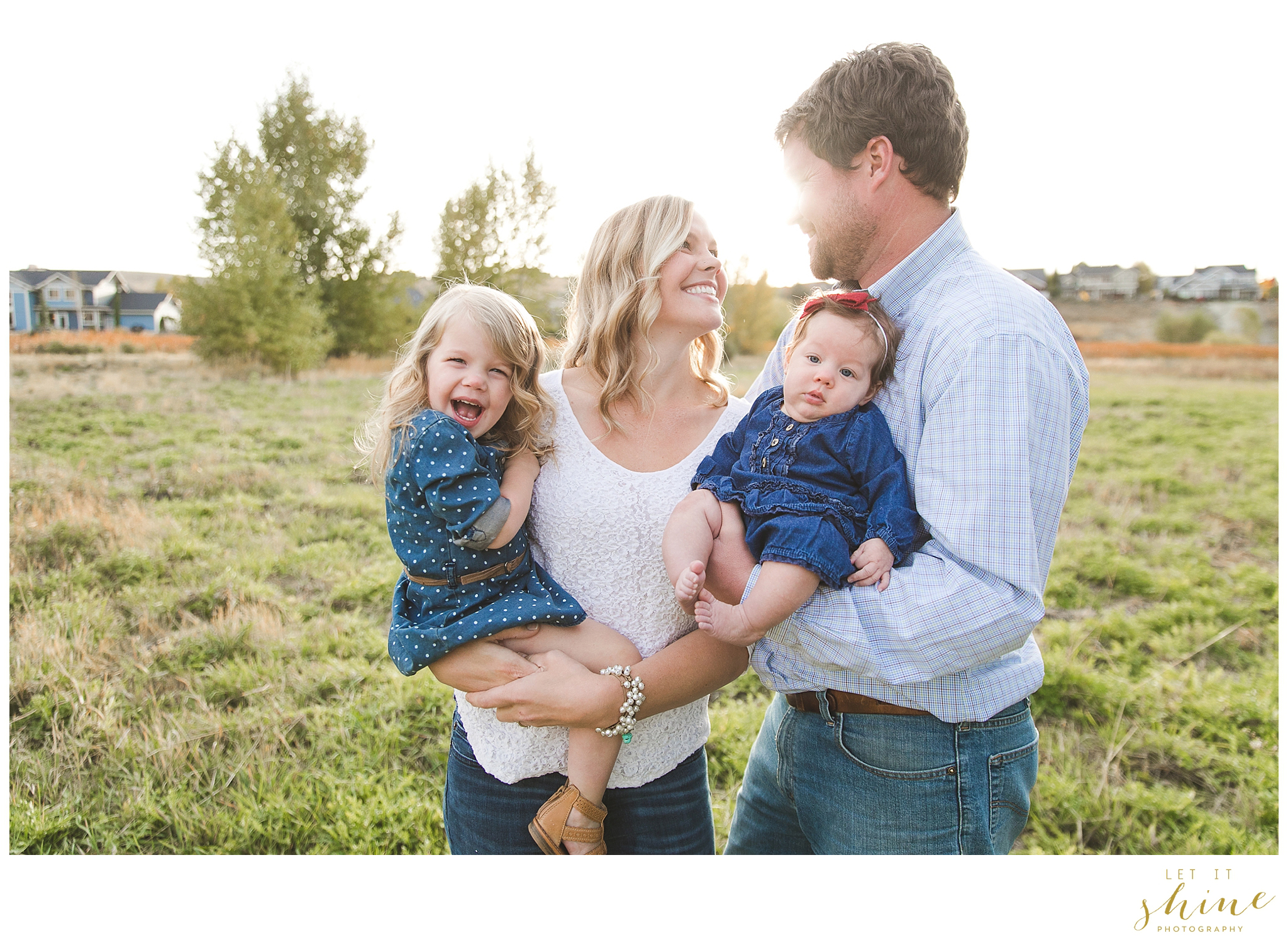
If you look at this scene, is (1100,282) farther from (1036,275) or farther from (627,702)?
(627,702)

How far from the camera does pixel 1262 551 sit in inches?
234

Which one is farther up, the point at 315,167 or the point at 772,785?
the point at 315,167

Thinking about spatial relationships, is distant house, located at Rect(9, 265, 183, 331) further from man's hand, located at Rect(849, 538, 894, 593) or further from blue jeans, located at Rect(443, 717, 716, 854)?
man's hand, located at Rect(849, 538, 894, 593)

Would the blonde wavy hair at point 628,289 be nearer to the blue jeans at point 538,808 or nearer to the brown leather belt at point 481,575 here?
the brown leather belt at point 481,575

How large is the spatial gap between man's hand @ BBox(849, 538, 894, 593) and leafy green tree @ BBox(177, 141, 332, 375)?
12.9 metres

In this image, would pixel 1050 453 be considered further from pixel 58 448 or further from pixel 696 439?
pixel 58 448

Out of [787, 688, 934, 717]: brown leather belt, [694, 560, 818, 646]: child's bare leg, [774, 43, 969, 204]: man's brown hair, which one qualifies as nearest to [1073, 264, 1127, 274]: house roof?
[774, 43, 969, 204]: man's brown hair

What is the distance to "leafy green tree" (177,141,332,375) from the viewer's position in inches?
495

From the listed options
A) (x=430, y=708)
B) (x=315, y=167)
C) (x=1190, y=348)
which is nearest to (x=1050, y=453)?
(x=430, y=708)

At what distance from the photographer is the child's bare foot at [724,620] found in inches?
62.2

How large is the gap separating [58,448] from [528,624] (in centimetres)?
711
